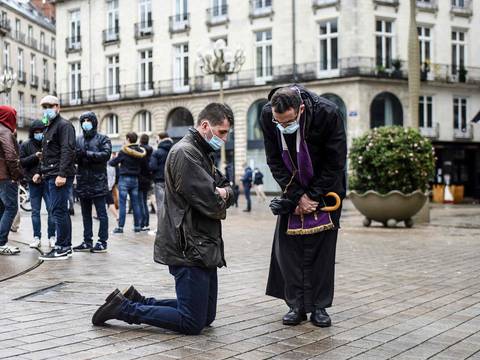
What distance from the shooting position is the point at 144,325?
4.74 metres

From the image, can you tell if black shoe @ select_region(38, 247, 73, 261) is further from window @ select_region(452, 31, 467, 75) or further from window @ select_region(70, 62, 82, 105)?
window @ select_region(70, 62, 82, 105)

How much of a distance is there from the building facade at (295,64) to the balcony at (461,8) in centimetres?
6

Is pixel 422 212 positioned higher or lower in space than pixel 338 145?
lower

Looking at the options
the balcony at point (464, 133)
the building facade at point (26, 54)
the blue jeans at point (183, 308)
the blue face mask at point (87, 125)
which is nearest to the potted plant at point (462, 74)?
the balcony at point (464, 133)

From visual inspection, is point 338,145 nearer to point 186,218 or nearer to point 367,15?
point 186,218

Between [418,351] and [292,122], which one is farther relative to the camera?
[292,122]

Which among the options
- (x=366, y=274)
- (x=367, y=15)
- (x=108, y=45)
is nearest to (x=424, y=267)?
(x=366, y=274)

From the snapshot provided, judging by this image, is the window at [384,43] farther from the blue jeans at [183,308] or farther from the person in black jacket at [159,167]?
the blue jeans at [183,308]

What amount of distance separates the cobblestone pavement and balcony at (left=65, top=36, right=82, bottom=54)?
39.8 m

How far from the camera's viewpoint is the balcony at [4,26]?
59.5 meters

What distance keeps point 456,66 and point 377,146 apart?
26.9 meters

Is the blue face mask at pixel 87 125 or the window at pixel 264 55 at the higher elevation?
the window at pixel 264 55

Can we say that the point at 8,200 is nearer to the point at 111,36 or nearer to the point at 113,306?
the point at 113,306

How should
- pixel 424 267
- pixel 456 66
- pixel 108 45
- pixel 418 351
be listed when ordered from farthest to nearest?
1. pixel 108 45
2. pixel 456 66
3. pixel 424 267
4. pixel 418 351
